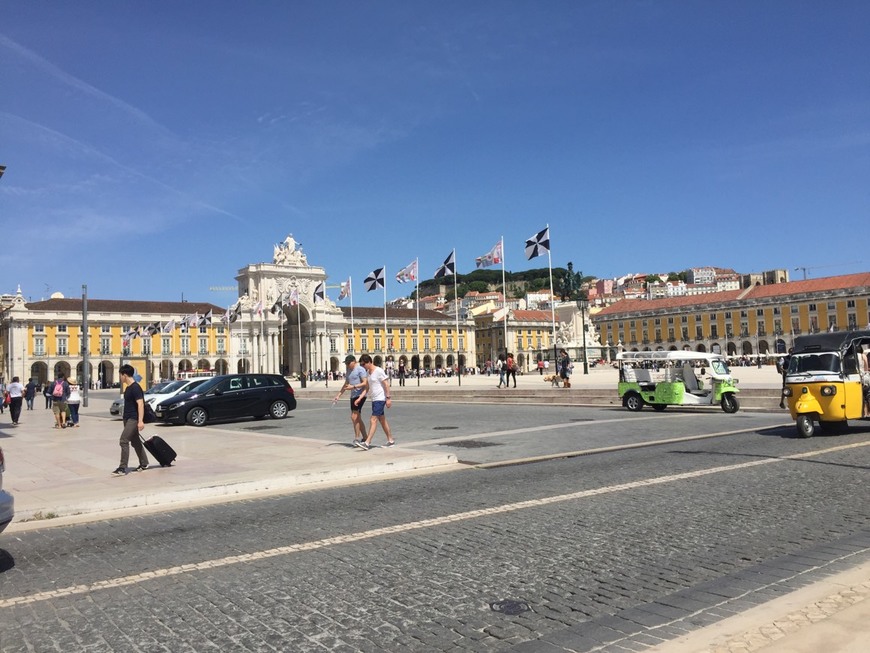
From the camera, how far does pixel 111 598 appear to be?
498cm

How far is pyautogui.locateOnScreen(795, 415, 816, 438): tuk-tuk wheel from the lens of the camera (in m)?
13.3

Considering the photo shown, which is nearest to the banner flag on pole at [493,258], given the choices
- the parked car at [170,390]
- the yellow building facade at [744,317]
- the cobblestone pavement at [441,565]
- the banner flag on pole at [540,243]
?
the banner flag on pole at [540,243]

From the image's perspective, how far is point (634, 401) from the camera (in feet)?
72.8

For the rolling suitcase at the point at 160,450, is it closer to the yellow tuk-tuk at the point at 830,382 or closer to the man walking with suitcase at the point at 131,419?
the man walking with suitcase at the point at 131,419

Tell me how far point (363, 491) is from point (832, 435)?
973 centimetres

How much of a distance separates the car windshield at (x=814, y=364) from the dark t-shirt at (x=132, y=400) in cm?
1196

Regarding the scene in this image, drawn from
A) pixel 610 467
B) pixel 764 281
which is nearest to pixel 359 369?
pixel 610 467

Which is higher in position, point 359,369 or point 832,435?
point 359,369

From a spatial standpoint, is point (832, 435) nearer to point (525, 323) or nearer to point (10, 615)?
point (10, 615)

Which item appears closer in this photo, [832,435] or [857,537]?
[857,537]

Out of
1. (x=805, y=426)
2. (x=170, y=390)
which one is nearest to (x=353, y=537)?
(x=805, y=426)

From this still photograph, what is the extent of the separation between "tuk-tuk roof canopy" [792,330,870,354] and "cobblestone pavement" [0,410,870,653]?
5.46 m

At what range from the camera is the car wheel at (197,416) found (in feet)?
69.1

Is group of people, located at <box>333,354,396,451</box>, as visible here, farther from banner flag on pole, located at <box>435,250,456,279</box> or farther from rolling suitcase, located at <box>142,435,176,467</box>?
banner flag on pole, located at <box>435,250,456,279</box>
